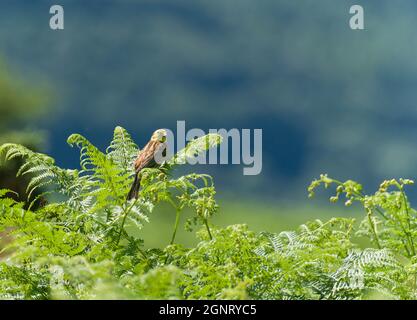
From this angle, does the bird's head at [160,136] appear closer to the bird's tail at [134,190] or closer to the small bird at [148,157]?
the small bird at [148,157]

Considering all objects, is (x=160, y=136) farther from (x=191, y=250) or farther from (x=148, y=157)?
(x=191, y=250)

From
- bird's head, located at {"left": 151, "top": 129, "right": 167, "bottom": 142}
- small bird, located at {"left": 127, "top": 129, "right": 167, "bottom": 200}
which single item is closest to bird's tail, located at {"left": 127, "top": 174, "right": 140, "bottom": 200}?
small bird, located at {"left": 127, "top": 129, "right": 167, "bottom": 200}

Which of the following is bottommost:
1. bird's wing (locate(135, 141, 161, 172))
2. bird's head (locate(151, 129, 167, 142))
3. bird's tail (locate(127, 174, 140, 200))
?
bird's tail (locate(127, 174, 140, 200))

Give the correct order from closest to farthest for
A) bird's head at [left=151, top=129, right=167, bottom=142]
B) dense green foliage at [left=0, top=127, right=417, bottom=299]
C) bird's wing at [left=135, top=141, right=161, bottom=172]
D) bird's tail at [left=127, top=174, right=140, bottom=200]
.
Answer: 1. dense green foliage at [left=0, top=127, right=417, bottom=299]
2. bird's tail at [left=127, top=174, right=140, bottom=200]
3. bird's wing at [left=135, top=141, right=161, bottom=172]
4. bird's head at [left=151, top=129, right=167, bottom=142]

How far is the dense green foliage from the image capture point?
1428mm

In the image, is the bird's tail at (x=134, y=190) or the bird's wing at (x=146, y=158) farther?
the bird's wing at (x=146, y=158)

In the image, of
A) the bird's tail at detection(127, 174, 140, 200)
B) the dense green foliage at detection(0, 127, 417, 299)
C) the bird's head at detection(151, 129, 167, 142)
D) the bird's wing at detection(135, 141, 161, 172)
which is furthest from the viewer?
the bird's head at detection(151, 129, 167, 142)

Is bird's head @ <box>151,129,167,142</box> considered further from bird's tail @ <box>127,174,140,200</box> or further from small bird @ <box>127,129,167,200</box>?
bird's tail @ <box>127,174,140,200</box>

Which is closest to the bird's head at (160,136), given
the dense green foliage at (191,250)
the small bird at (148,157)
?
the small bird at (148,157)

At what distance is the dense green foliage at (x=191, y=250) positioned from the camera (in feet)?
Answer: 4.68

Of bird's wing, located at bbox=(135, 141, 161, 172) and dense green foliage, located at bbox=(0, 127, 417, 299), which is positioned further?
bird's wing, located at bbox=(135, 141, 161, 172)
